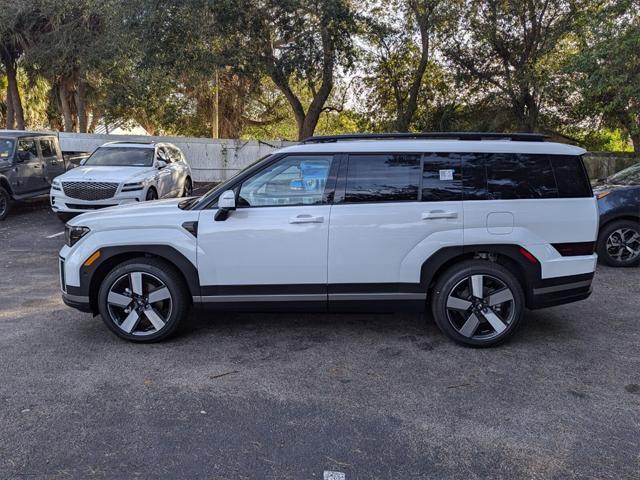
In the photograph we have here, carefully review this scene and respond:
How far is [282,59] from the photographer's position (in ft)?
53.4

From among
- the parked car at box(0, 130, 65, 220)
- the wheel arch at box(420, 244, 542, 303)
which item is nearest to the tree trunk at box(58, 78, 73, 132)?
the parked car at box(0, 130, 65, 220)

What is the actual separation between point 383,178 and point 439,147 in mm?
565

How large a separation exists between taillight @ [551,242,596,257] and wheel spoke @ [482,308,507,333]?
30.9 inches

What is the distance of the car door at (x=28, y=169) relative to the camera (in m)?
12.1

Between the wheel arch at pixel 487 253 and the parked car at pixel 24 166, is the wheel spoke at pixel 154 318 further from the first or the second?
the parked car at pixel 24 166

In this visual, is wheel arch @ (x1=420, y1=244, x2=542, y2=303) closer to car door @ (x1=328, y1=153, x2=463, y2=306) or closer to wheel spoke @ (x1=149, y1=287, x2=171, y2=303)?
car door @ (x1=328, y1=153, x2=463, y2=306)

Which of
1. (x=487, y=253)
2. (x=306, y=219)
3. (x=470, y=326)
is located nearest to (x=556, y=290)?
(x=487, y=253)

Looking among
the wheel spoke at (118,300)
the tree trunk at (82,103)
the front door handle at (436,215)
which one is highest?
the tree trunk at (82,103)

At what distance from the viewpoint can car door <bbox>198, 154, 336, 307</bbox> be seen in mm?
4645

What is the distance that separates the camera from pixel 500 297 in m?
4.67

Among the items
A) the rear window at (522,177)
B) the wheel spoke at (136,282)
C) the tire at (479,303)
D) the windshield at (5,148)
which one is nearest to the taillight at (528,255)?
the tire at (479,303)

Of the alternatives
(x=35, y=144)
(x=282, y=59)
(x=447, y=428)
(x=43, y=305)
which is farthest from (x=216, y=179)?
(x=447, y=428)

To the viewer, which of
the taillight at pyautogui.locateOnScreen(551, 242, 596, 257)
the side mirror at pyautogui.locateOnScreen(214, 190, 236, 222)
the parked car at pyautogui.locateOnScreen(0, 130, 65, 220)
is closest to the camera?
the side mirror at pyautogui.locateOnScreen(214, 190, 236, 222)

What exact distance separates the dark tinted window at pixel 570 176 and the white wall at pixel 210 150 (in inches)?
638
